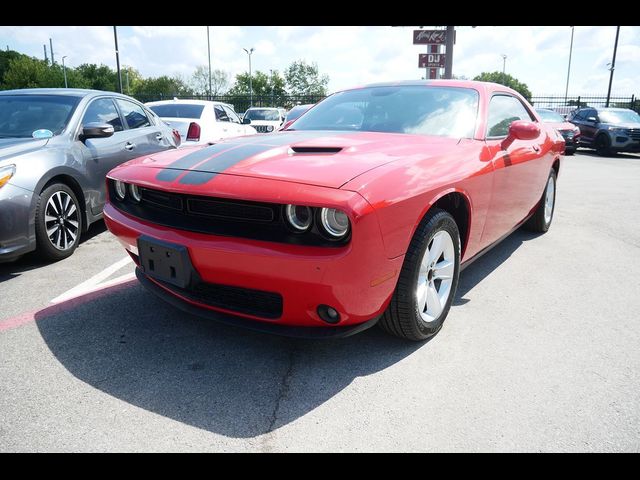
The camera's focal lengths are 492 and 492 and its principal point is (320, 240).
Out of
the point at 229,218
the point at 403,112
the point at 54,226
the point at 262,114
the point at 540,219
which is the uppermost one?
the point at 403,112

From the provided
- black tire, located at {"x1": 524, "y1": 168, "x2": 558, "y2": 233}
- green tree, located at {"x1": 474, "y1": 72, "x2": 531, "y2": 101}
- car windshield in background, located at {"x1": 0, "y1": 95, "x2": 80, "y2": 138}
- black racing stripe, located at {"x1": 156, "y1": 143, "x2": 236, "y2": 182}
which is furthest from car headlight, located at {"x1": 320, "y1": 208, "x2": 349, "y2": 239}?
green tree, located at {"x1": 474, "y1": 72, "x2": 531, "y2": 101}

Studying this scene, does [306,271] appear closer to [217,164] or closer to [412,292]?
[412,292]

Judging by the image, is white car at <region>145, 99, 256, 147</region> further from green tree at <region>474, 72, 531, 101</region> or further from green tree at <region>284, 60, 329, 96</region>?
green tree at <region>474, 72, 531, 101</region>

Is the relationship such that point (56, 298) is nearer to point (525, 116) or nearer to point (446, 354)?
point (446, 354)

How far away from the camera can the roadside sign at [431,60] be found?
13117mm

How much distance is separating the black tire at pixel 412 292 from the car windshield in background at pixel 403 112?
844 mm

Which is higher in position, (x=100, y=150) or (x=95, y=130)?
(x=95, y=130)

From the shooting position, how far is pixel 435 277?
2.76 meters

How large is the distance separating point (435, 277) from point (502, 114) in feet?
5.70

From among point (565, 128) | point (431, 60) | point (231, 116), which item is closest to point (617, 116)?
point (565, 128)

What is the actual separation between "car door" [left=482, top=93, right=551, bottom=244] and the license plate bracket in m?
1.99

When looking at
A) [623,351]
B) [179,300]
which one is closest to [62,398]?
[179,300]
